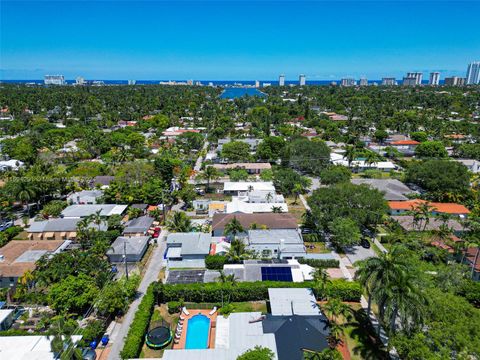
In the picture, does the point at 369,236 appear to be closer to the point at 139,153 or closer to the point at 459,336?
the point at 459,336

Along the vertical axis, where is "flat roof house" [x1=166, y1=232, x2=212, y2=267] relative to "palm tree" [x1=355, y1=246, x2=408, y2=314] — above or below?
below

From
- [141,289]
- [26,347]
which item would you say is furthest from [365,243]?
[26,347]

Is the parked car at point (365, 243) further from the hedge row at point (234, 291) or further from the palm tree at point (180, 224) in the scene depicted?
the palm tree at point (180, 224)

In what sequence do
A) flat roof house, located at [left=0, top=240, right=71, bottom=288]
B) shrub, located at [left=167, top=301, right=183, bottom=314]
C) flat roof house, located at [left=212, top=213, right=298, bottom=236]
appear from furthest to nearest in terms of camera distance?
1. flat roof house, located at [left=212, top=213, right=298, bottom=236]
2. flat roof house, located at [left=0, top=240, right=71, bottom=288]
3. shrub, located at [left=167, top=301, right=183, bottom=314]

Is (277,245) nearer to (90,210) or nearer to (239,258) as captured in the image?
(239,258)

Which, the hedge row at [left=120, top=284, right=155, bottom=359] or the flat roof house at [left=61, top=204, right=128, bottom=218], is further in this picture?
the flat roof house at [left=61, top=204, right=128, bottom=218]

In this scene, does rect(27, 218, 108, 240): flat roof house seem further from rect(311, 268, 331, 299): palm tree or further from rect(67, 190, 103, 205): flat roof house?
rect(311, 268, 331, 299): palm tree

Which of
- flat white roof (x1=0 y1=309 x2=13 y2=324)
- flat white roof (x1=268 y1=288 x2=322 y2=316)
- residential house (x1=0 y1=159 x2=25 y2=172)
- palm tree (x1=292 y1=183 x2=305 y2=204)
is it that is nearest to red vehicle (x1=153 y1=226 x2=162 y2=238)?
flat white roof (x1=0 y1=309 x2=13 y2=324)
